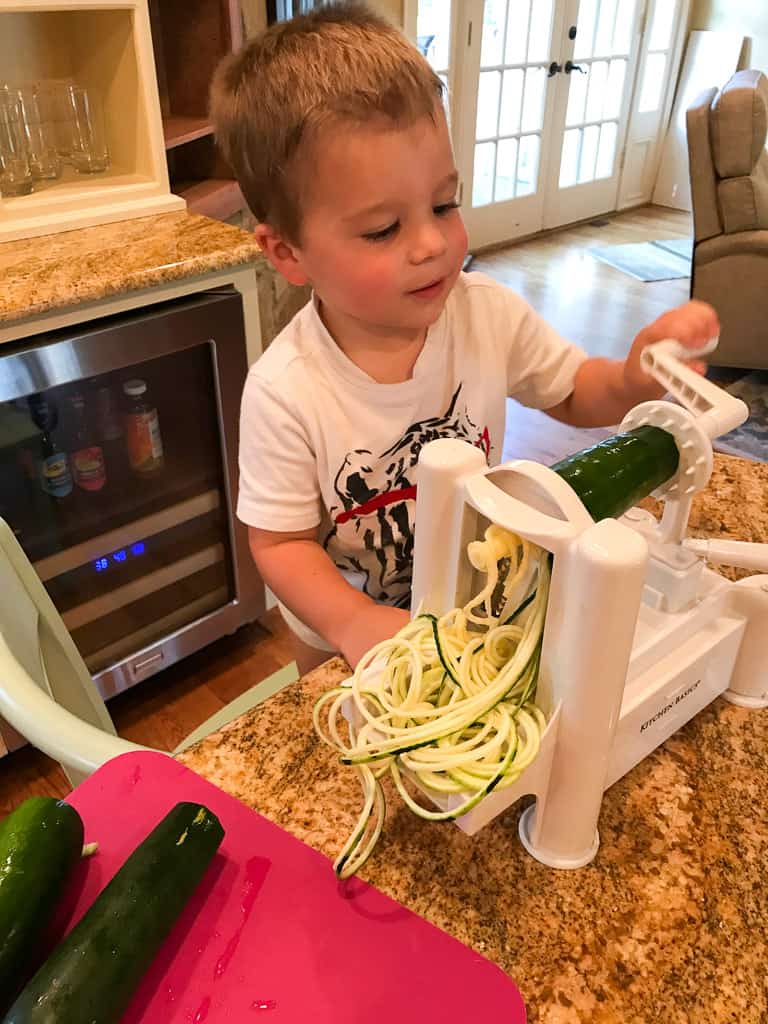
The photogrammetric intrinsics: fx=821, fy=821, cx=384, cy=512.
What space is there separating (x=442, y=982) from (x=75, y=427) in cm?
140

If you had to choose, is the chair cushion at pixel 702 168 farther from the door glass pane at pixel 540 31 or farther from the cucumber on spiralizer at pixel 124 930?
the cucumber on spiralizer at pixel 124 930

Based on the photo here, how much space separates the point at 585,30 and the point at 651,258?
56.0 inches

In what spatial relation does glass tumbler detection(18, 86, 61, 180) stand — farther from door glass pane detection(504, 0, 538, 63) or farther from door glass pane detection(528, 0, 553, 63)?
door glass pane detection(528, 0, 553, 63)

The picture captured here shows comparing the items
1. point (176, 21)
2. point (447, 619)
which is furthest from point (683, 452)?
point (176, 21)

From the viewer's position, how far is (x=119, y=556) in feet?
5.80

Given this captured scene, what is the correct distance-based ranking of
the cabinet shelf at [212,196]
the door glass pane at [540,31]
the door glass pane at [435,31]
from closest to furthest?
the cabinet shelf at [212,196], the door glass pane at [435,31], the door glass pane at [540,31]

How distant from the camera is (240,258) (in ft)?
4.96

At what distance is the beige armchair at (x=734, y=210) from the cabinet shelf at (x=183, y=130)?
221cm

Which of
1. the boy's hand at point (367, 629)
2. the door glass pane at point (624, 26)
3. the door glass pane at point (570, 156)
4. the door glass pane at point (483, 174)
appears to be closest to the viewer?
the boy's hand at point (367, 629)

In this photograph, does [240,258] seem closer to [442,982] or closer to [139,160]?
[139,160]

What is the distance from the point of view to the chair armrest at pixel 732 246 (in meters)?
3.23

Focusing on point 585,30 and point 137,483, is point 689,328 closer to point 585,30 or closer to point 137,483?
point 137,483

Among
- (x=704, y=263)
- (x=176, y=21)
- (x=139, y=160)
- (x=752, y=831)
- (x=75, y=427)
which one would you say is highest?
(x=176, y=21)

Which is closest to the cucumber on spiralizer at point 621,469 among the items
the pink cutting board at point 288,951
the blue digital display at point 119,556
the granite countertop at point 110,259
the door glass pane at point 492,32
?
the pink cutting board at point 288,951
